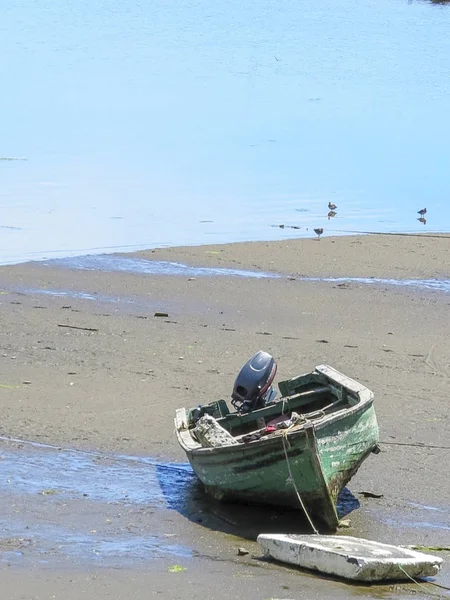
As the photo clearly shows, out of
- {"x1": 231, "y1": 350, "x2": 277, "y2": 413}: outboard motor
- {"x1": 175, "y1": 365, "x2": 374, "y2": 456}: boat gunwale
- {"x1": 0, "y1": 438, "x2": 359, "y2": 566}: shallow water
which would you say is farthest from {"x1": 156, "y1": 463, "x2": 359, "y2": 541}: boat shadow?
{"x1": 231, "y1": 350, "x2": 277, "y2": 413}: outboard motor

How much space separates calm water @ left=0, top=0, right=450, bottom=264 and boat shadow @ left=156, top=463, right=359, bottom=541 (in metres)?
8.15

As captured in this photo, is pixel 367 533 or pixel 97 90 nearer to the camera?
pixel 367 533

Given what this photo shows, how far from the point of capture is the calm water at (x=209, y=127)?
1997 cm

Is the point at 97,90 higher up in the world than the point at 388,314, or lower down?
higher up

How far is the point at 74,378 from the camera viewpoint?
1139 centimetres

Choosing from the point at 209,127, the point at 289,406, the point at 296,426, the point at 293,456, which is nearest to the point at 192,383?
the point at 289,406

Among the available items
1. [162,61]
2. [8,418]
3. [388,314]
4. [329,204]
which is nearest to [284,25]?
[162,61]

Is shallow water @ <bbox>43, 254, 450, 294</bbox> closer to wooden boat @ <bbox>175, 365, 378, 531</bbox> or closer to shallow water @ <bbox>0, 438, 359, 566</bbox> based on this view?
shallow water @ <bbox>0, 438, 359, 566</bbox>

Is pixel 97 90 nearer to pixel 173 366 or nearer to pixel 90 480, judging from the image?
pixel 173 366

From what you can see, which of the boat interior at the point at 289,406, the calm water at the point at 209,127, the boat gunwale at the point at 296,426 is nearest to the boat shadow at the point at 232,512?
the boat gunwale at the point at 296,426

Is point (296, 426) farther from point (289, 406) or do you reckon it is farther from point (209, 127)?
point (209, 127)

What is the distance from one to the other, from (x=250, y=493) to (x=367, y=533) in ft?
2.70

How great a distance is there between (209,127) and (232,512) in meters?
21.6

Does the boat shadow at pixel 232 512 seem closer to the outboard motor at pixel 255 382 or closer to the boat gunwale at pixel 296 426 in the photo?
the boat gunwale at pixel 296 426
